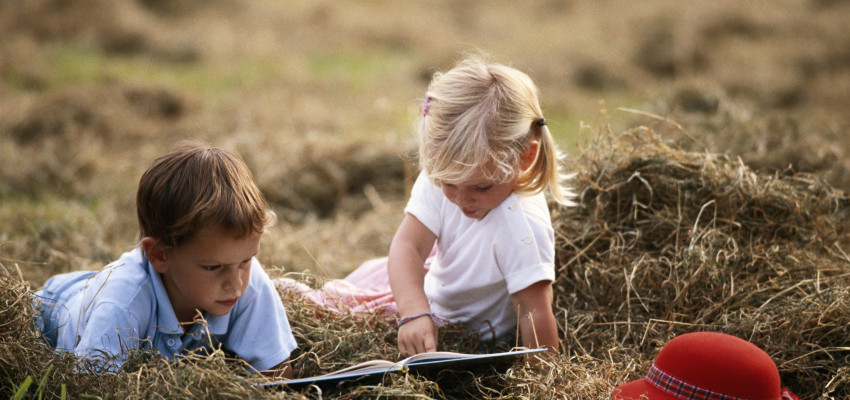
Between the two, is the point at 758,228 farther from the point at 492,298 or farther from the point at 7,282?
the point at 7,282

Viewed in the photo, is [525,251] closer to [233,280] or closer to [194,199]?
[233,280]

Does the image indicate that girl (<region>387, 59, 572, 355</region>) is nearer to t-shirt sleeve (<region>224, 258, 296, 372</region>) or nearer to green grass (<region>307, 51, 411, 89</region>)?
t-shirt sleeve (<region>224, 258, 296, 372</region>)

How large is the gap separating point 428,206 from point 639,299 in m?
1.06

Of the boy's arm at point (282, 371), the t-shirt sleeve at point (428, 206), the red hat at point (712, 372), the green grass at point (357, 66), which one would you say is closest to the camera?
the red hat at point (712, 372)

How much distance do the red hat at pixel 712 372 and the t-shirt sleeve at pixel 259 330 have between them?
4.21 feet

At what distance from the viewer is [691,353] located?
2.54 metres

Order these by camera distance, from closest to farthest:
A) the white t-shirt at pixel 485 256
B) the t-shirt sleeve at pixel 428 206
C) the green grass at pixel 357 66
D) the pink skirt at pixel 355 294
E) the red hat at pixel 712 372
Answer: the red hat at pixel 712 372, the white t-shirt at pixel 485 256, the t-shirt sleeve at pixel 428 206, the pink skirt at pixel 355 294, the green grass at pixel 357 66

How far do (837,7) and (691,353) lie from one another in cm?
1214

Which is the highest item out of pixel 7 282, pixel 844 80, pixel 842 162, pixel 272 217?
pixel 272 217

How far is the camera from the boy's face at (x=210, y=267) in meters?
2.61

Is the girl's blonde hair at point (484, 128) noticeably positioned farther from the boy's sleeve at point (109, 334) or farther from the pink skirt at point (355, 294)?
the boy's sleeve at point (109, 334)

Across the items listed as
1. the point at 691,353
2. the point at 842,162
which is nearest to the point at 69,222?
the point at 691,353

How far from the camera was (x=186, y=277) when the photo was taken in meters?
2.69

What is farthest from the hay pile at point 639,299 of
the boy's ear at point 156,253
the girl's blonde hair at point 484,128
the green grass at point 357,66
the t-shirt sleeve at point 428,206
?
the green grass at point 357,66
